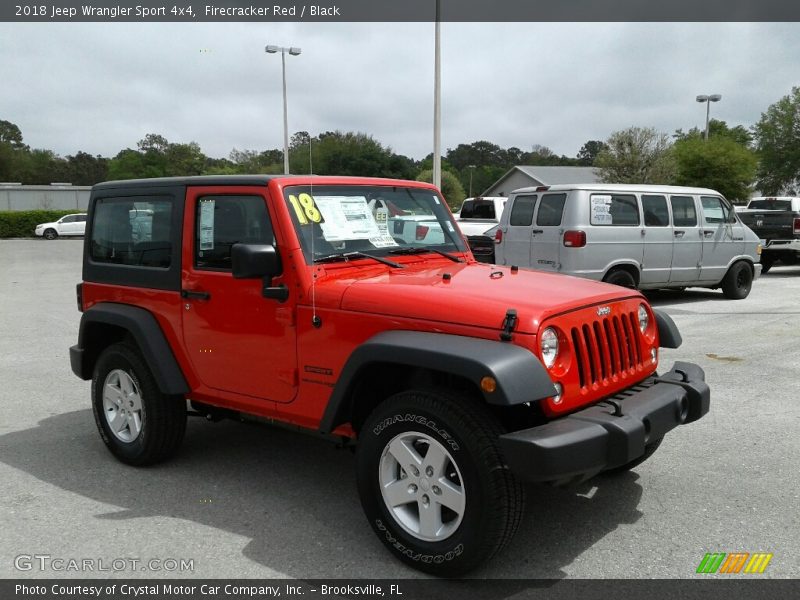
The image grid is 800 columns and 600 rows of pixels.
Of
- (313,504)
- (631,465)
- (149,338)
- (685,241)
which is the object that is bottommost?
(313,504)

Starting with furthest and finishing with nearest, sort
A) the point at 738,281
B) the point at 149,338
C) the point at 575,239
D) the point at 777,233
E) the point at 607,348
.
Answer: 1. the point at 777,233
2. the point at 738,281
3. the point at 575,239
4. the point at 149,338
5. the point at 607,348

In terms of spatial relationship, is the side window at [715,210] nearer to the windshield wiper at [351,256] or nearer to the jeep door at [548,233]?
the jeep door at [548,233]

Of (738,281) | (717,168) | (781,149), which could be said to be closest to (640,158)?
(717,168)

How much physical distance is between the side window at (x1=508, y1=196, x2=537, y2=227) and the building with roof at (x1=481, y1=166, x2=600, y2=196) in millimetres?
49199

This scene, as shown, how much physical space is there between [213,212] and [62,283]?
1409 centimetres

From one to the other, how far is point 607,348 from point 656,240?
8657 millimetres

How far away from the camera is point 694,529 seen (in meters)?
3.77

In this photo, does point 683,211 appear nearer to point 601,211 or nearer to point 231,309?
point 601,211

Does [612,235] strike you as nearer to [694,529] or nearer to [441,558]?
[694,529]

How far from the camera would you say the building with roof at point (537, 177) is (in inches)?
2416

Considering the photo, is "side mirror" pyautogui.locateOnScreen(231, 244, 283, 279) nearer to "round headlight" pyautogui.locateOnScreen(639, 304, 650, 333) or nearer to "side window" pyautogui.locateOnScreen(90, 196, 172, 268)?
"side window" pyautogui.locateOnScreen(90, 196, 172, 268)

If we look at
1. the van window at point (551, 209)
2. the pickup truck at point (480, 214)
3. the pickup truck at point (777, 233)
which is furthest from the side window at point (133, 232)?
the pickup truck at point (777, 233)

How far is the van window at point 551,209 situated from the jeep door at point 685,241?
210cm

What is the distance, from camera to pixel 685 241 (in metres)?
11.9
